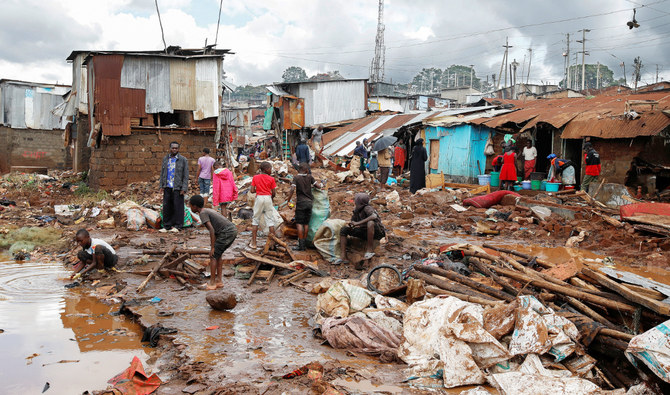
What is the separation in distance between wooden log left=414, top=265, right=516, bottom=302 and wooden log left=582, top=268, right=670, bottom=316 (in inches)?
36.8

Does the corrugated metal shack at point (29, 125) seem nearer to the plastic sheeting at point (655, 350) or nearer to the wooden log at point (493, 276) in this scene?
the wooden log at point (493, 276)

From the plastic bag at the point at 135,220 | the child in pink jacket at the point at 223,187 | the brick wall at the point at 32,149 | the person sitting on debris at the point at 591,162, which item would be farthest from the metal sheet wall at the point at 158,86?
the brick wall at the point at 32,149

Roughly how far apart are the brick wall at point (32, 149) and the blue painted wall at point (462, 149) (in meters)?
21.5

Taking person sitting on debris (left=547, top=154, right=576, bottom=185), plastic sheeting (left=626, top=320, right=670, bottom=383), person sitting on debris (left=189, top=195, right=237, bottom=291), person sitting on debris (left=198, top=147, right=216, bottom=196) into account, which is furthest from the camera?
person sitting on debris (left=547, top=154, right=576, bottom=185)

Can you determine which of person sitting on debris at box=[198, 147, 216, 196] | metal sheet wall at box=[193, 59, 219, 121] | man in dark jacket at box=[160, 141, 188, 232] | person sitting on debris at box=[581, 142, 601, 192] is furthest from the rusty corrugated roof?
man in dark jacket at box=[160, 141, 188, 232]

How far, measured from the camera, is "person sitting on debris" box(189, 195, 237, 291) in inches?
255

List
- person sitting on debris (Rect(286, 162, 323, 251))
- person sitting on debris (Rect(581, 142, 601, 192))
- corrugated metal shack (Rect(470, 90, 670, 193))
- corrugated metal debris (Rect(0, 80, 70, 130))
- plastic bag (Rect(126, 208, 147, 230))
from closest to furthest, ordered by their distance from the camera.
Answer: person sitting on debris (Rect(286, 162, 323, 251)) < plastic bag (Rect(126, 208, 147, 230)) < corrugated metal shack (Rect(470, 90, 670, 193)) < person sitting on debris (Rect(581, 142, 601, 192)) < corrugated metal debris (Rect(0, 80, 70, 130))

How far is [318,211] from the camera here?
8.73 m

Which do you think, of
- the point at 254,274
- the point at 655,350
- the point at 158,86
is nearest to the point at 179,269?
the point at 254,274

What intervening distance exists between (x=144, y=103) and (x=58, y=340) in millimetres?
12365

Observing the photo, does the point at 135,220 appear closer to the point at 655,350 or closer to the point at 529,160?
the point at 655,350

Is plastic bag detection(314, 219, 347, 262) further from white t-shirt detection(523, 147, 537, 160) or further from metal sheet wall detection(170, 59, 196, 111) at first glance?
metal sheet wall detection(170, 59, 196, 111)

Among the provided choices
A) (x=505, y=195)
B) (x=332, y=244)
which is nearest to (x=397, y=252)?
(x=332, y=244)

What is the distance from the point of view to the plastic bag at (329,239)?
8078 mm
